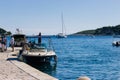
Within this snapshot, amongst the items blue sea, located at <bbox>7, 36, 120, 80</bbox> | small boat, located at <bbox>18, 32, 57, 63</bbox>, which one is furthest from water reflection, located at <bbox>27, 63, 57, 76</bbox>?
small boat, located at <bbox>18, 32, 57, 63</bbox>

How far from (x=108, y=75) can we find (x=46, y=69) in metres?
5.05

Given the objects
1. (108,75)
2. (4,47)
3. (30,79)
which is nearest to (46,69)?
(108,75)

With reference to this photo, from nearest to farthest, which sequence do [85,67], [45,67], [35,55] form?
1. [35,55]
2. [45,67]
3. [85,67]

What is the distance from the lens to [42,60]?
3002 centimetres

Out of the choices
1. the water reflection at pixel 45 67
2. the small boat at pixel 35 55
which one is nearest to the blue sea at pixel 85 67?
the water reflection at pixel 45 67

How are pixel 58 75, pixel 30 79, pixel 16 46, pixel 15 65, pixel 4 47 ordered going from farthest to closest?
pixel 16 46
pixel 4 47
pixel 58 75
pixel 15 65
pixel 30 79

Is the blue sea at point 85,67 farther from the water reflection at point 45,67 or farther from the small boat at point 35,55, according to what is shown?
the small boat at point 35,55

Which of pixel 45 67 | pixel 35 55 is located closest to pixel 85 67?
pixel 45 67

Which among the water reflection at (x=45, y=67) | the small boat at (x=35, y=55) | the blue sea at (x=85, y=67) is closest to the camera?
the blue sea at (x=85, y=67)

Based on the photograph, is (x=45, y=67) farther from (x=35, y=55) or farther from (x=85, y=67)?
(x=85, y=67)

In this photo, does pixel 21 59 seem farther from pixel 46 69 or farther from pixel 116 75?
pixel 116 75

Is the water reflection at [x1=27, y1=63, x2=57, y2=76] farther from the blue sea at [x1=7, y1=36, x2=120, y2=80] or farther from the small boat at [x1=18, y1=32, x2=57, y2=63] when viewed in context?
the small boat at [x1=18, y1=32, x2=57, y2=63]

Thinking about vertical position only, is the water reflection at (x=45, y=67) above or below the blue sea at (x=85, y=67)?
above

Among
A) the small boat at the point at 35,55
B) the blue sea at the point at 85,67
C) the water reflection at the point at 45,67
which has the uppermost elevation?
the small boat at the point at 35,55
